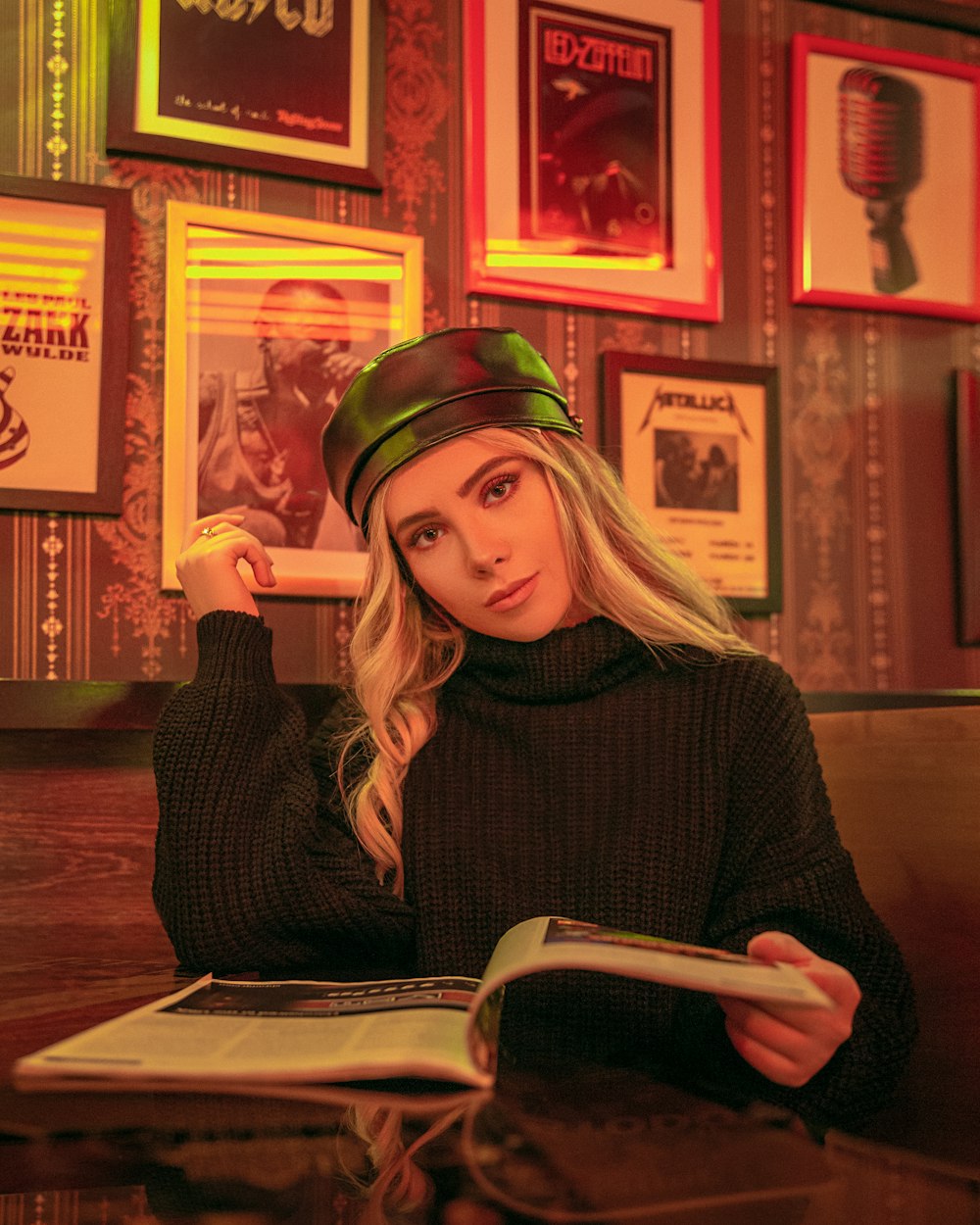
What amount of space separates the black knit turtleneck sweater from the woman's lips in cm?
7

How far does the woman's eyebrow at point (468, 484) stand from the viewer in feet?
3.62

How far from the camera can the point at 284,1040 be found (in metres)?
0.61

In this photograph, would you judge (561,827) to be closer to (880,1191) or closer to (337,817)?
(337,817)

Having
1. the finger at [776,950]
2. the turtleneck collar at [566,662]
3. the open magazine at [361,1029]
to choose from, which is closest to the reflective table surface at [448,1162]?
the open magazine at [361,1029]

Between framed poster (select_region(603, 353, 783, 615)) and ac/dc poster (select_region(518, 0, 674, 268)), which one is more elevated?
Result: ac/dc poster (select_region(518, 0, 674, 268))

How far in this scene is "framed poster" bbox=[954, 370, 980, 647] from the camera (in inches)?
68.2

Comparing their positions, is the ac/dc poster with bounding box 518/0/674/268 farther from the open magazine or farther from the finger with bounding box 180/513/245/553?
the open magazine

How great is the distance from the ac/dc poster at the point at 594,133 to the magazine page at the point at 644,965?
1.21m

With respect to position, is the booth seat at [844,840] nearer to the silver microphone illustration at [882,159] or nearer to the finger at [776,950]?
the finger at [776,950]

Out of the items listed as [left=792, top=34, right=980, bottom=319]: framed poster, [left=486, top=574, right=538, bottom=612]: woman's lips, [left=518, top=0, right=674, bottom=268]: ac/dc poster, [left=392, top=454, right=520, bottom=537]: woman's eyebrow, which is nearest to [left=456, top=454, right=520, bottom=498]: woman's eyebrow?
[left=392, top=454, right=520, bottom=537]: woman's eyebrow

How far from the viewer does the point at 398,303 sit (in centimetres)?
153

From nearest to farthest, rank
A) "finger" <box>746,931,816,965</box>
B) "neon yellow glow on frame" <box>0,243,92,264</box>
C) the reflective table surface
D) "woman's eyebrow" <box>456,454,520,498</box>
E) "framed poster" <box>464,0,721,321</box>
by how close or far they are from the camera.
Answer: the reflective table surface
"finger" <box>746,931,816,965</box>
"woman's eyebrow" <box>456,454,520,498</box>
"neon yellow glow on frame" <box>0,243,92,264</box>
"framed poster" <box>464,0,721,321</box>

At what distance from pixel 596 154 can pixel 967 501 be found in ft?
2.85

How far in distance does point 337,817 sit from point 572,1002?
345 millimetres
